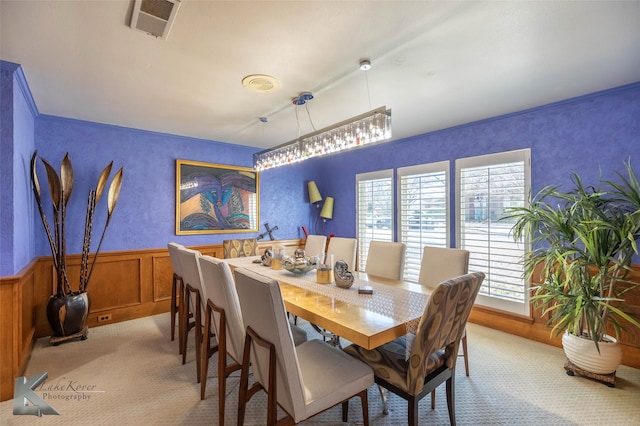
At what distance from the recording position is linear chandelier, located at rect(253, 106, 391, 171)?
6.71ft

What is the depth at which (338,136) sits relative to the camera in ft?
7.61

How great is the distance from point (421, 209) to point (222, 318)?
9.65 ft

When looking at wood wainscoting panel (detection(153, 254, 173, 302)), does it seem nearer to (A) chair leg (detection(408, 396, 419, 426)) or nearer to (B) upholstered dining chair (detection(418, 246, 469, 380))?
(B) upholstered dining chair (detection(418, 246, 469, 380))

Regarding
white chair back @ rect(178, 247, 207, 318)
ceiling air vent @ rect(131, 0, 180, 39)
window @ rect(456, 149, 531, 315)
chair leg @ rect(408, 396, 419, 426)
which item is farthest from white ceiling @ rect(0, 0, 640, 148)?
chair leg @ rect(408, 396, 419, 426)

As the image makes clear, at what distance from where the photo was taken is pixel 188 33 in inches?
69.1

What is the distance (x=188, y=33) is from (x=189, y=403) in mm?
2403

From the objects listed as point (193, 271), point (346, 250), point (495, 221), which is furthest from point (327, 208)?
point (193, 271)

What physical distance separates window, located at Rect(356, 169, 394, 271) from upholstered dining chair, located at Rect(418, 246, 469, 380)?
1.68 m

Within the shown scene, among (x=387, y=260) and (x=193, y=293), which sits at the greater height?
(x=387, y=260)

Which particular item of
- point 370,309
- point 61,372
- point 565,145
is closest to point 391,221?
point 565,145

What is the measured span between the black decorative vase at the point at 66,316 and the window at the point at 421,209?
3.74m

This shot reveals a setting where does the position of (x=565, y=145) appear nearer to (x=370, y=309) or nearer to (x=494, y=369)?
(x=494, y=369)

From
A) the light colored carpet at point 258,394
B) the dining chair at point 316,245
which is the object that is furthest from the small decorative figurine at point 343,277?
the dining chair at point 316,245

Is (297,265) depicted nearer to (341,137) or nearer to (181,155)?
(341,137)
